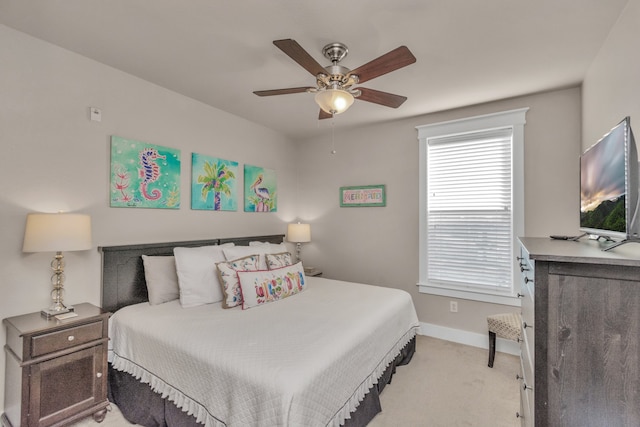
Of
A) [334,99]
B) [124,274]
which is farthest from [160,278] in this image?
[334,99]

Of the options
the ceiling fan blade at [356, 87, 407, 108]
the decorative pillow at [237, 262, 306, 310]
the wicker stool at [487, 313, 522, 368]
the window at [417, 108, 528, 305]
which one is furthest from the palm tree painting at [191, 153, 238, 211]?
the wicker stool at [487, 313, 522, 368]

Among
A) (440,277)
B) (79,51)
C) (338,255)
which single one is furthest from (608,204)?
(79,51)

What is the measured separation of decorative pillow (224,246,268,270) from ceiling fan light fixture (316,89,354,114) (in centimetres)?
165

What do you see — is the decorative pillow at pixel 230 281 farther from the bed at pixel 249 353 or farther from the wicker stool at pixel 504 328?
the wicker stool at pixel 504 328

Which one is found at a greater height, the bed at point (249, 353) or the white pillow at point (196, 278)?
the white pillow at point (196, 278)

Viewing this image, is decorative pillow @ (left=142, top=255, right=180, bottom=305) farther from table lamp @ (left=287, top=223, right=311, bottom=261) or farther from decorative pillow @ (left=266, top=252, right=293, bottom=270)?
table lamp @ (left=287, top=223, right=311, bottom=261)

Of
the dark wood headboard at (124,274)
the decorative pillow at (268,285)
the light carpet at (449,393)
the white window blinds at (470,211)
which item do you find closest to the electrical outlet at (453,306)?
the white window blinds at (470,211)

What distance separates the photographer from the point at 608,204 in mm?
1369

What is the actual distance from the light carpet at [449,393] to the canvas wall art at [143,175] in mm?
1621

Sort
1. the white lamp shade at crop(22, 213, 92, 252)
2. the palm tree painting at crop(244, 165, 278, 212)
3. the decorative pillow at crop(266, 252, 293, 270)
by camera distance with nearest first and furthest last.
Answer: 1. the white lamp shade at crop(22, 213, 92, 252)
2. the decorative pillow at crop(266, 252, 293, 270)
3. the palm tree painting at crop(244, 165, 278, 212)

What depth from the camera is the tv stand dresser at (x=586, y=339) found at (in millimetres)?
930

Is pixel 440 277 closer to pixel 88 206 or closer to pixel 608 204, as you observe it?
pixel 608 204

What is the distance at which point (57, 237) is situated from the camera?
76.0 inches

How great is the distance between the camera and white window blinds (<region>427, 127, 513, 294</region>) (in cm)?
316
